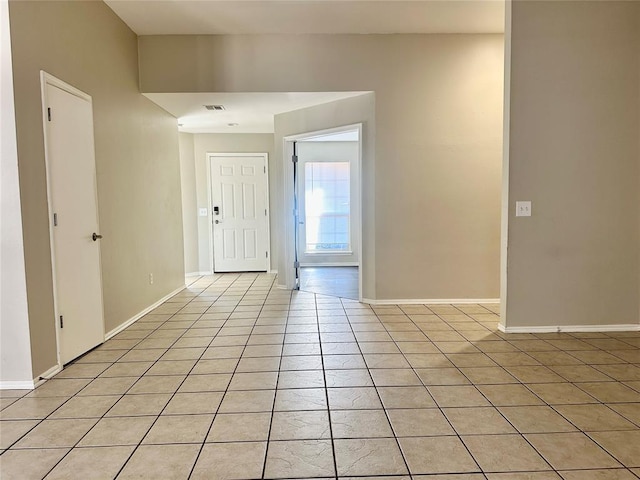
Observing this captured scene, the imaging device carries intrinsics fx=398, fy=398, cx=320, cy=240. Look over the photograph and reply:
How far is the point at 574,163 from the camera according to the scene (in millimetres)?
3307

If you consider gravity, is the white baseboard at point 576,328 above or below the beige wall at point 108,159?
below

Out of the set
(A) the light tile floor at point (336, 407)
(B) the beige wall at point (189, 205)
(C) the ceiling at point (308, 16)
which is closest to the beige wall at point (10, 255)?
(A) the light tile floor at point (336, 407)

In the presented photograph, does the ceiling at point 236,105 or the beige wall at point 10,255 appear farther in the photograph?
the ceiling at point 236,105

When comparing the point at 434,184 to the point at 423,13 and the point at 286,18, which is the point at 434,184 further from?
the point at 286,18

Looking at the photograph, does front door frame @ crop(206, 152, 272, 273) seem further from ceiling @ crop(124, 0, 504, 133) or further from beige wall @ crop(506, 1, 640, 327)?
beige wall @ crop(506, 1, 640, 327)

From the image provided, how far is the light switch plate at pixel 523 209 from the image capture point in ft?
10.9

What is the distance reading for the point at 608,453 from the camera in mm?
1722

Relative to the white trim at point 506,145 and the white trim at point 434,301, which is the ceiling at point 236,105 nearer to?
the white trim at point 506,145

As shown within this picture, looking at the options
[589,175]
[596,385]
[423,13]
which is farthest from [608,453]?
Answer: [423,13]

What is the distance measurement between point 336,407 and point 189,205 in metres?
5.18

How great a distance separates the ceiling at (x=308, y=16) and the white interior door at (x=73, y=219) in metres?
1.22

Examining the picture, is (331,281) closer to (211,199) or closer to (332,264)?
(332,264)

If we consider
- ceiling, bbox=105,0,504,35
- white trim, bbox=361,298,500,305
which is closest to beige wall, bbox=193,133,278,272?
ceiling, bbox=105,0,504,35

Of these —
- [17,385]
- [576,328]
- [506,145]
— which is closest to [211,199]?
[17,385]
